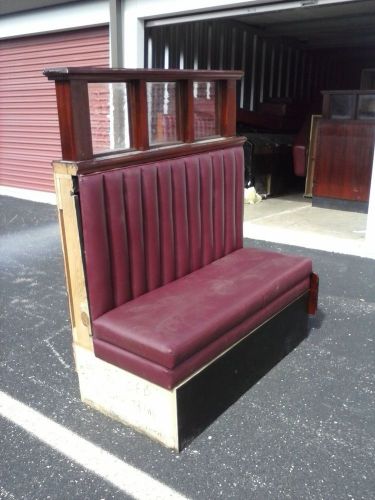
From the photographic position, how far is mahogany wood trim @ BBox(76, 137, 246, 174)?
2.14 meters

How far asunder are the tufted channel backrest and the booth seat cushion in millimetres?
107

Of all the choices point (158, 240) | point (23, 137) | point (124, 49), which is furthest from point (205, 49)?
point (158, 240)

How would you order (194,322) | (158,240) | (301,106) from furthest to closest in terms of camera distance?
(301,106)
(158,240)
(194,322)

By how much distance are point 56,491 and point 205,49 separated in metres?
6.71

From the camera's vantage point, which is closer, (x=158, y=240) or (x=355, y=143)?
(x=158, y=240)

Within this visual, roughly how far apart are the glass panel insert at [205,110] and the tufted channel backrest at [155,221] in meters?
0.20

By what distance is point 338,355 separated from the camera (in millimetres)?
2916

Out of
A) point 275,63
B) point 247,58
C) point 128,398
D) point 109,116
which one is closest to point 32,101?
point 247,58

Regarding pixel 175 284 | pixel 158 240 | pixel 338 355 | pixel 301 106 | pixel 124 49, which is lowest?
pixel 338 355

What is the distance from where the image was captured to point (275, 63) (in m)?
9.69

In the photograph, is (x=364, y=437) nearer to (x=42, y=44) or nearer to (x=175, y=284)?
(x=175, y=284)

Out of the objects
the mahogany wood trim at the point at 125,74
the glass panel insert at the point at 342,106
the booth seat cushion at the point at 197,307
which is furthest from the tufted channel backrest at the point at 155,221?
the glass panel insert at the point at 342,106

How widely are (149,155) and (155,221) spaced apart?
0.34m

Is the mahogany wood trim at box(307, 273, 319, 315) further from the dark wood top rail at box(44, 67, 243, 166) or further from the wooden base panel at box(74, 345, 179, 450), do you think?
the wooden base panel at box(74, 345, 179, 450)
